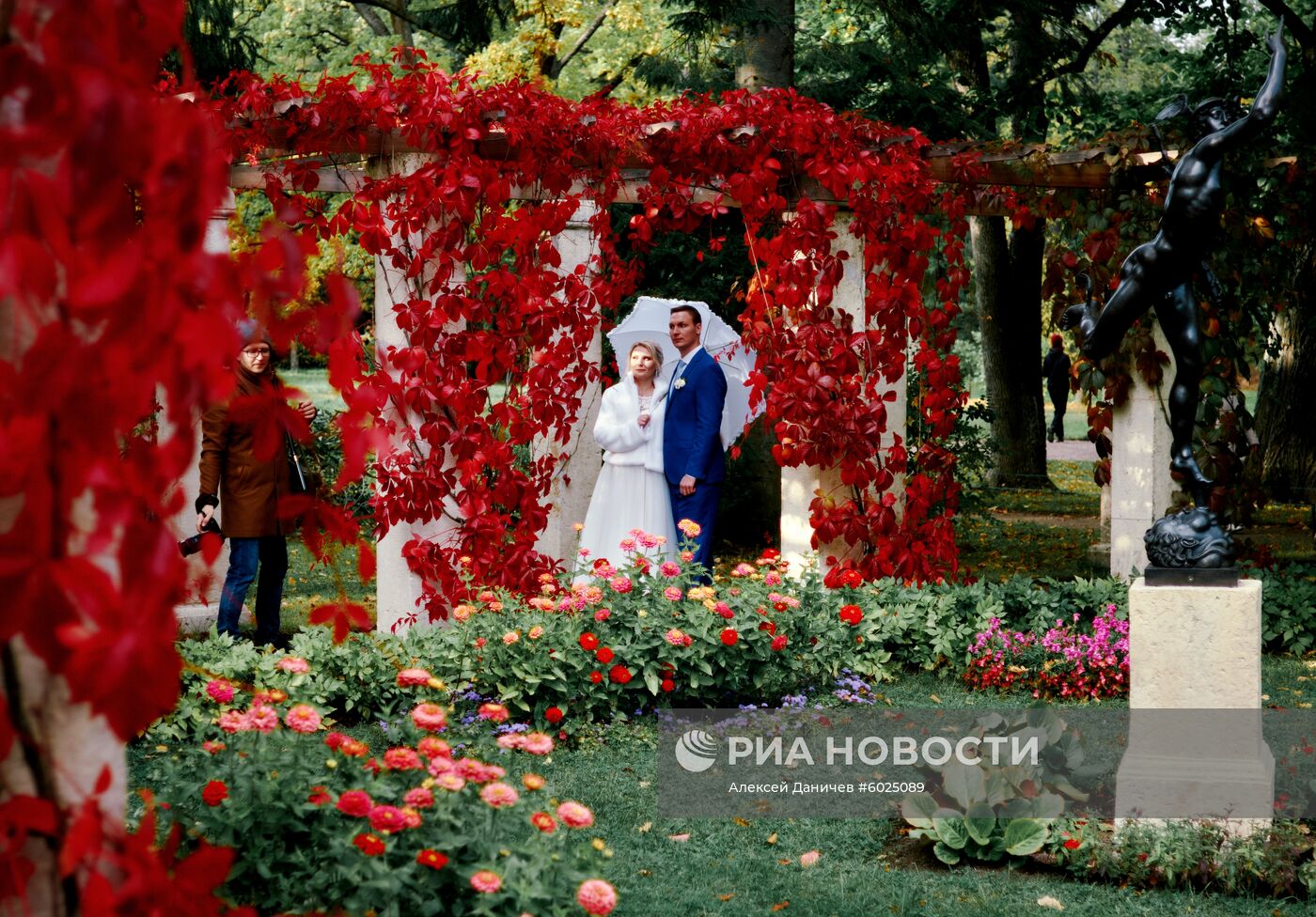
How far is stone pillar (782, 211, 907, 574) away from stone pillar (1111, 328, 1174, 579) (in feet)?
5.14

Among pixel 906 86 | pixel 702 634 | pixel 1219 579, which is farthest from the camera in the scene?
pixel 906 86

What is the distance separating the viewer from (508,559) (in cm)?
746

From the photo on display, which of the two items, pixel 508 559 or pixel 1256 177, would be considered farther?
pixel 1256 177

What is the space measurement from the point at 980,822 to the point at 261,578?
4532mm

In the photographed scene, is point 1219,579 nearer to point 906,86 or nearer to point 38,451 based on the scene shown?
point 38,451

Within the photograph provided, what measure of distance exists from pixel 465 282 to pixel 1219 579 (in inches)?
170

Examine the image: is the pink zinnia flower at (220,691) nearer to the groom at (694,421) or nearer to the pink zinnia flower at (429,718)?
the pink zinnia flower at (429,718)

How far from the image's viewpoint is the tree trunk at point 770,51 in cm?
1180

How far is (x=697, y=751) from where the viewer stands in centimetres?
599

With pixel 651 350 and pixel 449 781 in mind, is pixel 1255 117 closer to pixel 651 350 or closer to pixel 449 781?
pixel 449 781

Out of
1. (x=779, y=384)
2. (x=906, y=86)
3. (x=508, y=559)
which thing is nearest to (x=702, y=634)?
(x=508, y=559)

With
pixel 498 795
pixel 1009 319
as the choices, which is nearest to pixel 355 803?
pixel 498 795

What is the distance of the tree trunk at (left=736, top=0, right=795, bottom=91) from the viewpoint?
38.7ft

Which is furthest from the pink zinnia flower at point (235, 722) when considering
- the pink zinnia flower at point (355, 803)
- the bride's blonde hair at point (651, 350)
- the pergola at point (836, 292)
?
the bride's blonde hair at point (651, 350)
